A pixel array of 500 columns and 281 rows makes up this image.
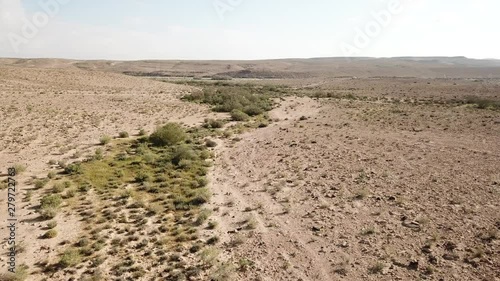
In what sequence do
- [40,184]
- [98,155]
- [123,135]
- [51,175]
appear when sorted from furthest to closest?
1. [123,135]
2. [98,155]
3. [51,175]
4. [40,184]

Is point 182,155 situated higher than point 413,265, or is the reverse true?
point 182,155

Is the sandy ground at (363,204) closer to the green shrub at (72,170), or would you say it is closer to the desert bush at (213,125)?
the desert bush at (213,125)

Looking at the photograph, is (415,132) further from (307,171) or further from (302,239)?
(302,239)

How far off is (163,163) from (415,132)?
62.4ft

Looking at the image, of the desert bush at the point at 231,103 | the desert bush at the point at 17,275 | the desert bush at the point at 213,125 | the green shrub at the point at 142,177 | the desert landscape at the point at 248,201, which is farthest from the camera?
the desert bush at the point at 231,103

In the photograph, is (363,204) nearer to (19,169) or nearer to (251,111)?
(19,169)

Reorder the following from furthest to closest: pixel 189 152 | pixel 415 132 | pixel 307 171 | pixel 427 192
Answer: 1. pixel 415 132
2. pixel 189 152
3. pixel 307 171
4. pixel 427 192

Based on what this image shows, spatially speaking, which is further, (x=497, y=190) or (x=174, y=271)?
(x=497, y=190)

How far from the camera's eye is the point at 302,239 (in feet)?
39.4

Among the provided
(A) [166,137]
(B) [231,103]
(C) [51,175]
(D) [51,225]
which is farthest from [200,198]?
(B) [231,103]

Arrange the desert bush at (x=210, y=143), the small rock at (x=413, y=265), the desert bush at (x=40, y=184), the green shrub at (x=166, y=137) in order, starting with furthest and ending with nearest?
the desert bush at (x=210, y=143) → the green shrub at (x=166, y=137) → the desert bush at (x=40, y=184) → the small rock at (x=413, y=265)

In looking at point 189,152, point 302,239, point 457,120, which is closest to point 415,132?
point 457,120

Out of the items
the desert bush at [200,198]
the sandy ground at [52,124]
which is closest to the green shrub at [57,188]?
the sandy ground at [52,124]

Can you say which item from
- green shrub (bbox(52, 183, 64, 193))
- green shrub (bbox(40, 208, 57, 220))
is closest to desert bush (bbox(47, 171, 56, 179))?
green shrub (bbox(52, 183, 64, 193))
